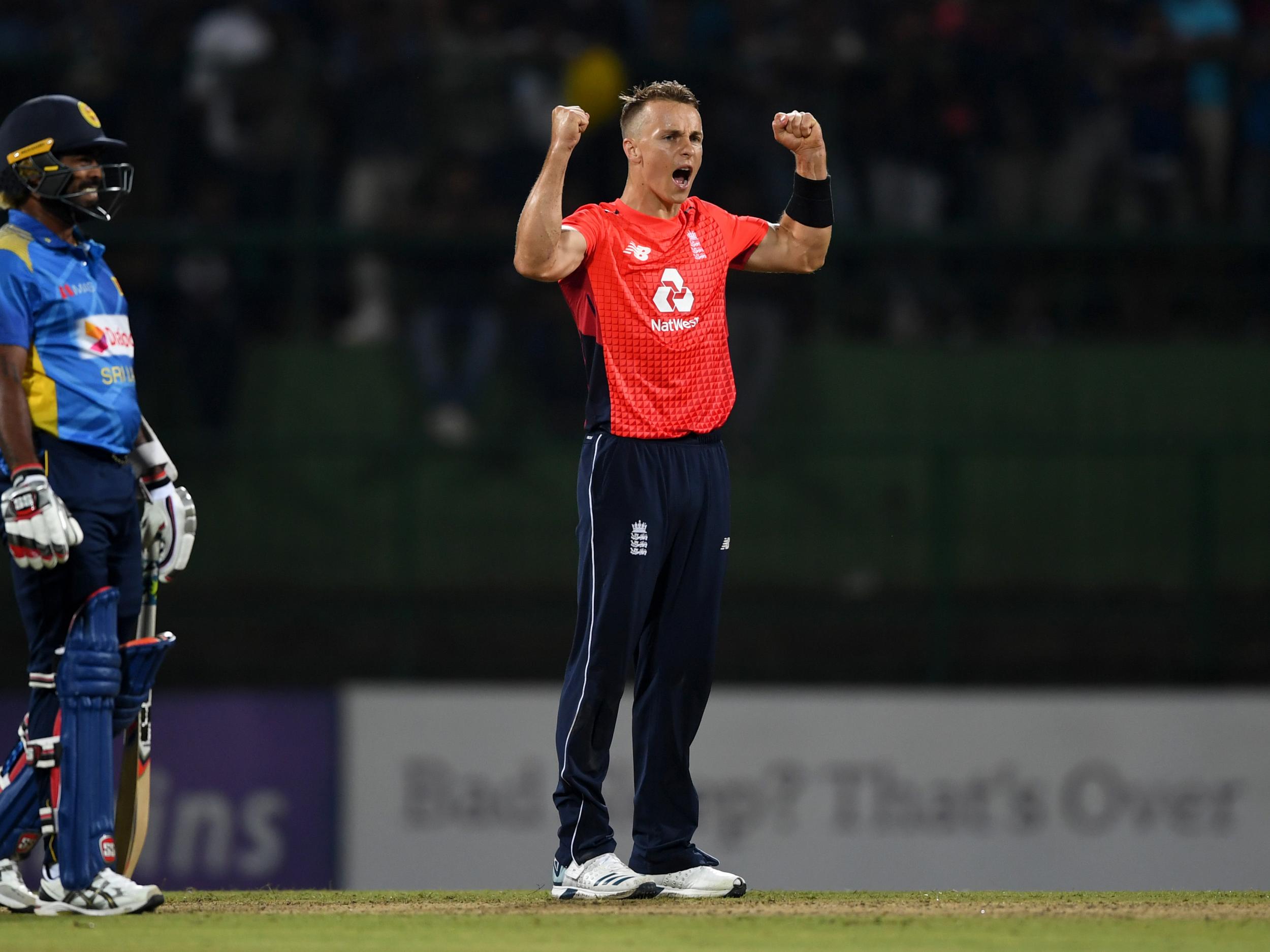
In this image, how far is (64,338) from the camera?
189 inches

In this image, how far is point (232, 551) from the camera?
391 inches

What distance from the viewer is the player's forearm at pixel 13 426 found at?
466 cm

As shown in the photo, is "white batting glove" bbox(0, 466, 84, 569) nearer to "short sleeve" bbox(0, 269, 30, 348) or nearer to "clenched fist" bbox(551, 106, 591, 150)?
"short sleeve" bbox(0, 269, 30, 348)

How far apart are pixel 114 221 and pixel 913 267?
4.68 m

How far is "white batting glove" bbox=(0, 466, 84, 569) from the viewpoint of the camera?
15.0 ft

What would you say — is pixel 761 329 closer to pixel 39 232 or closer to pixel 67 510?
pixel 39 232

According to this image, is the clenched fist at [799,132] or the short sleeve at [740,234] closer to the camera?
the clenched fist at [799,132]

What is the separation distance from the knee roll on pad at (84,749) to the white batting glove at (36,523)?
0.19 metres

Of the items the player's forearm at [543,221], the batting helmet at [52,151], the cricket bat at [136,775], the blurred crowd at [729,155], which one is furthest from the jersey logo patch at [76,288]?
the blurred crowd at [729,155]

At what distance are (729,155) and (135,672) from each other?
691 cm

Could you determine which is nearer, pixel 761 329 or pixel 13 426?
pixel 13 426

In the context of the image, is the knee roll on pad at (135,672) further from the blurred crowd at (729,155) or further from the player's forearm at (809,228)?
the blurred crowd at (729,155)

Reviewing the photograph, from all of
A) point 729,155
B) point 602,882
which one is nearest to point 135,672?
point 602,882

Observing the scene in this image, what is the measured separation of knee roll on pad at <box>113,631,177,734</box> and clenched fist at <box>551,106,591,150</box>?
163 centimetres
